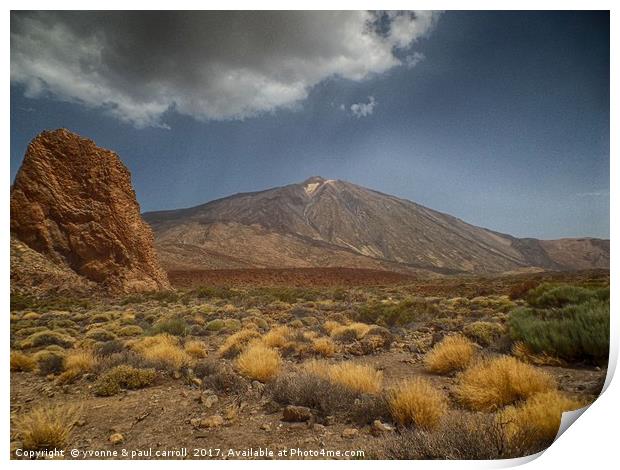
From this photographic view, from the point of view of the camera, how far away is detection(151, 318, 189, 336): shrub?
583 cm

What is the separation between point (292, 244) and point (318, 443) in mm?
50015

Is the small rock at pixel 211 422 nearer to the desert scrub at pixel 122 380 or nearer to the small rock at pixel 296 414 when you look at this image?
the small rock at pixel 296 414

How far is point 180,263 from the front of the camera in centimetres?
3338

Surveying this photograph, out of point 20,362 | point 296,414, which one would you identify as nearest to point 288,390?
point 296,414

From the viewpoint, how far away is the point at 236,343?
17.6 ft

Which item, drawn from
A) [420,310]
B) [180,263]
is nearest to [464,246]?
[180,263]

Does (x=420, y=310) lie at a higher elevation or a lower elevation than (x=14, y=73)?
lower

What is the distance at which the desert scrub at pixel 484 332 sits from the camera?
536cm

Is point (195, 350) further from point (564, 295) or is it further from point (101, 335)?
point (564, 295)

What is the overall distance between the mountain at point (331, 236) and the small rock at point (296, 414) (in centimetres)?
3098

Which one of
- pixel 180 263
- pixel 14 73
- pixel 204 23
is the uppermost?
pixel 204 23

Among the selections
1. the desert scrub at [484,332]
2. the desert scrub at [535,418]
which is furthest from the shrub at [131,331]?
the desert scrub at [484,332]
